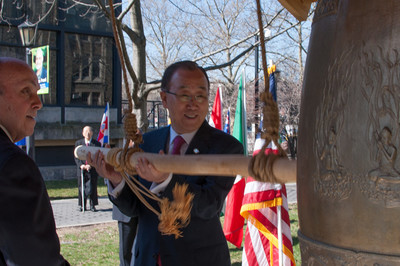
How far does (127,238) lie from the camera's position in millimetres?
4566

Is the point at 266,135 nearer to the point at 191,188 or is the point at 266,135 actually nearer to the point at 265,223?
the point at 191,188

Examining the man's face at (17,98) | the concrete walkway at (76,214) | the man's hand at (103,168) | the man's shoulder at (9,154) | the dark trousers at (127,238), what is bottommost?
the concrete walkway at (76,214)

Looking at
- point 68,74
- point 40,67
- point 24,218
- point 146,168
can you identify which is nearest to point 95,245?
point 40,67

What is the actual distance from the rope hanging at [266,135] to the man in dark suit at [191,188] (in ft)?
3.06

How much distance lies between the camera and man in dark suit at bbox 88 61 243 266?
2.12 m

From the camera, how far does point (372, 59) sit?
2.51ft

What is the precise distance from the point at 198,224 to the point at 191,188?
31cm

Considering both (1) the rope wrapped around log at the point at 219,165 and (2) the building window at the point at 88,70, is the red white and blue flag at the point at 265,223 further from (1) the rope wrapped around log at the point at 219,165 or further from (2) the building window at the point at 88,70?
(2) the building window at the point at 88,70

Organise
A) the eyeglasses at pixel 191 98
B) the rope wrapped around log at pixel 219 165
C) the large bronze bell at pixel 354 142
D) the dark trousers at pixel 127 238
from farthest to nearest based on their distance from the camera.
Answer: the dark trousers at pixel 127 238, the eyeglasses at pixel 191 98, the rope wrapped around log at pixel 219 165, the large bronze bell at pixel 354 142

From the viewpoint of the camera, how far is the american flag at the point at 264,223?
470 centimetres

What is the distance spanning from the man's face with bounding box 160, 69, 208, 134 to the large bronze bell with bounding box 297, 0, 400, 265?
142cm

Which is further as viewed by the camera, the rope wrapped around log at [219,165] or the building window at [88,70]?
the building window at [88,70]

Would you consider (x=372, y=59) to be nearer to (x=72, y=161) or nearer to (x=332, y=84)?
(x=332, y=84)

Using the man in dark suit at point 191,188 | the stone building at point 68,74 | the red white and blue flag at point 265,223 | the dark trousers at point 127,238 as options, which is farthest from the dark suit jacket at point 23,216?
the stone building at point 68,74
